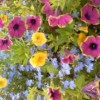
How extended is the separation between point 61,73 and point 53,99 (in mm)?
99

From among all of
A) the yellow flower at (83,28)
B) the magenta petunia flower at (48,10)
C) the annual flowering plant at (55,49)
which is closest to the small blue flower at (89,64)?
the annual flowering plant at (55,49)

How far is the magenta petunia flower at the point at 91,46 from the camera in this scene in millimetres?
1259

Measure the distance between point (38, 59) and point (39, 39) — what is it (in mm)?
74

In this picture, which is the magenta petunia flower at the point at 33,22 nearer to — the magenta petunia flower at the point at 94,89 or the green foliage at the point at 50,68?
the green foliage at the point at 50,68

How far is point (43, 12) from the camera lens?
133 cm

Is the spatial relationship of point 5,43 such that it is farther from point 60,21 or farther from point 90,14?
point 90,14

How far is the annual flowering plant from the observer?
127cm

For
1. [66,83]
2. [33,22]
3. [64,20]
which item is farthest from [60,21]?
[66,83]

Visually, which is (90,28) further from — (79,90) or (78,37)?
(79,90)

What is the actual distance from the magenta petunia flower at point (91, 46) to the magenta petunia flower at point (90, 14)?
67 millimetres

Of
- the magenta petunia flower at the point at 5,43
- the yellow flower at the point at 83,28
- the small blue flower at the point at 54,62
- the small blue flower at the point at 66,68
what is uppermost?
the yellow flower at the point at 83,28

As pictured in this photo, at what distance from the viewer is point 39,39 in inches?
50.4

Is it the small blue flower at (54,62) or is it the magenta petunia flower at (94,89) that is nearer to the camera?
the magenta petunia flower at (94,89)

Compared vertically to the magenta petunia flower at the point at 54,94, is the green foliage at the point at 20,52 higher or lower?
higher
